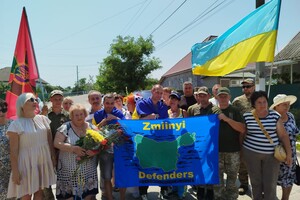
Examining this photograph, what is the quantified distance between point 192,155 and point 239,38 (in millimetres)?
2223

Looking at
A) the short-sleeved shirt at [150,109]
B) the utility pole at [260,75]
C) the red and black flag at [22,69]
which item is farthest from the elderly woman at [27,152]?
the utility pole at [260,75]

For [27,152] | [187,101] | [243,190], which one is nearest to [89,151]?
[27,152]

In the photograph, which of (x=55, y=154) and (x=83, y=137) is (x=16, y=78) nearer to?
(x=55, y=154)

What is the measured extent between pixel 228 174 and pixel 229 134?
679mm

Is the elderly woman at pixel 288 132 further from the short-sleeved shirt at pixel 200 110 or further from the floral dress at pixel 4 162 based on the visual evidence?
the floral dress at pixel 4 162

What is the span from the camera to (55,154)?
3.81 metres

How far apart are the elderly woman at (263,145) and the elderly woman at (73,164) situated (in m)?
2.30

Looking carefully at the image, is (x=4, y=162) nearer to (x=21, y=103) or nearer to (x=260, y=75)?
(x=21, y=103)

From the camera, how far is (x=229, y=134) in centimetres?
400

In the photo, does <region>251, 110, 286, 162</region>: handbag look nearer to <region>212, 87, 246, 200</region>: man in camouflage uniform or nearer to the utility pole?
<region>212, 87, 246, 200</region>: man in camouflage uniform

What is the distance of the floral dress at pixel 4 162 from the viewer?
11.3 feet

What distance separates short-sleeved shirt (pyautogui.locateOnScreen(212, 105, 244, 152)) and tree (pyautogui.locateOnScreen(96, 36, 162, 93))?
23496 millimetres

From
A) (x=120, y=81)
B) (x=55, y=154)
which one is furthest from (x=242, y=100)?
(x=120, y=81)

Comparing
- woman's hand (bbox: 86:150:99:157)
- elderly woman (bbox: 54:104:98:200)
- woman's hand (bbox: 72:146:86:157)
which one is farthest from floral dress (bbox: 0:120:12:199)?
woman's hand (bbox: 86:150:99:157)
